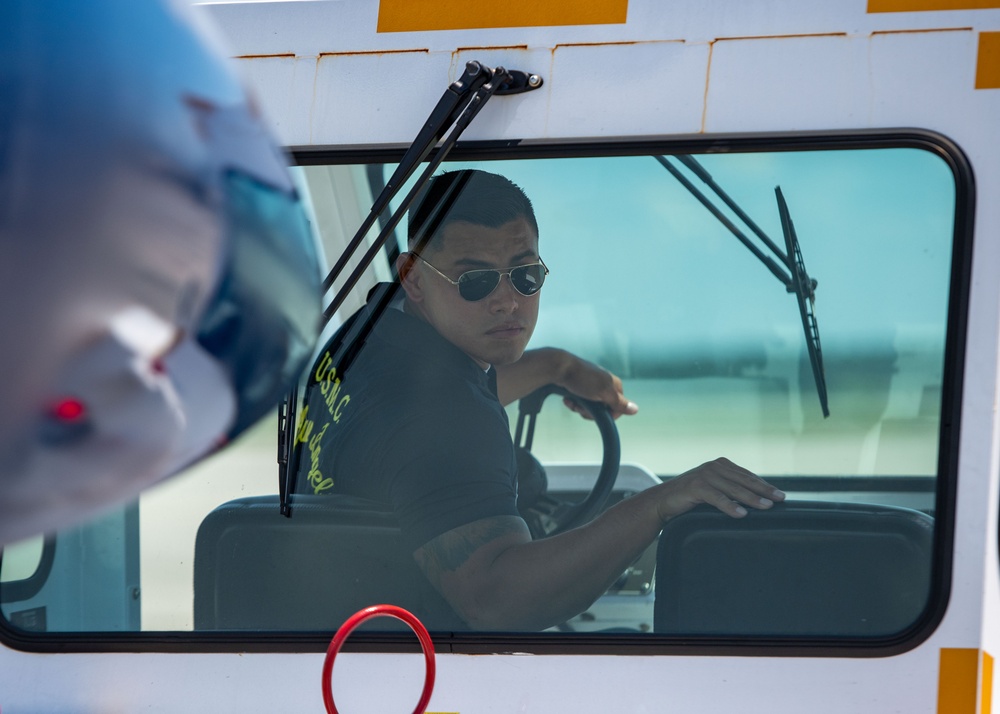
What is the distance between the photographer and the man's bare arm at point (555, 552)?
1.72 m

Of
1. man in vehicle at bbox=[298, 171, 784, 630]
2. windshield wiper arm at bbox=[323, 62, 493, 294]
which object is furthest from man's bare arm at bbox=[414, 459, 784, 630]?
windshield wiper arm at bbox=[323, 62, 493, 294]

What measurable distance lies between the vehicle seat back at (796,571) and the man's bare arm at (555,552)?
3 centimetres

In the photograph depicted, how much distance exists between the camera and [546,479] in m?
2.23

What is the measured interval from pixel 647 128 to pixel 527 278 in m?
0.29

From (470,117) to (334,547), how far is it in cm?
70

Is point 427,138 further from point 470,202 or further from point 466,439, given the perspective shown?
point 466,439

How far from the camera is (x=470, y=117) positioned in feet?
5.64

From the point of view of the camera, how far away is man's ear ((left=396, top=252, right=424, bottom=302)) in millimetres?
1792

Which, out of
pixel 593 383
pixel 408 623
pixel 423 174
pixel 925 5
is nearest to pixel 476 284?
pixel 423 174

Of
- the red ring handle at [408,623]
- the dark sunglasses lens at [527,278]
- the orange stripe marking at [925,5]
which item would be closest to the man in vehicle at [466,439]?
the dark sunglasses lens at [527,278]

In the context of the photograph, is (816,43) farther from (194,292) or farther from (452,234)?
(194,292)

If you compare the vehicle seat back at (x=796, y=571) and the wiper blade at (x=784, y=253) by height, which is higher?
the wiper blade at (x=784, y=253)

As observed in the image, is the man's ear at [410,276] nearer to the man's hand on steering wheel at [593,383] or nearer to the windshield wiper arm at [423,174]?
the windshield wiper arm at [423,174]

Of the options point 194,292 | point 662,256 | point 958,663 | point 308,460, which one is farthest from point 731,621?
point 194,292
